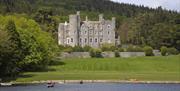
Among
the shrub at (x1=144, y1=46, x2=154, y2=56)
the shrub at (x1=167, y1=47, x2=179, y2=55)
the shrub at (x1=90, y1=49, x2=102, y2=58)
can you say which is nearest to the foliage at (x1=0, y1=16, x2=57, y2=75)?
the shrub at (x1=90, y1=49, x2=102, y2=58)

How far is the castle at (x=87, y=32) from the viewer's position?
162500 mm

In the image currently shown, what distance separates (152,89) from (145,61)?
159 feet

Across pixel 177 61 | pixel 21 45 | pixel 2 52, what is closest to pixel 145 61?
pixel 177 61

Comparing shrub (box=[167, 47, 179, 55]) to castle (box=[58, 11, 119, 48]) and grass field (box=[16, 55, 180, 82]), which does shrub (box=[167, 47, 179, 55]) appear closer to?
grass field (box=[16, 55, 180, 82])

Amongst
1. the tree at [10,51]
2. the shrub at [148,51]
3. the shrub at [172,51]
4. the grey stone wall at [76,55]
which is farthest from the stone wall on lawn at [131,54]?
the tree at [10,51]

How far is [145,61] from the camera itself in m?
118

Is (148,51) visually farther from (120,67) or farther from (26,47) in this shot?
(26,47)

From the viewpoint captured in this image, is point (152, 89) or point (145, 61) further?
point (145, 61)

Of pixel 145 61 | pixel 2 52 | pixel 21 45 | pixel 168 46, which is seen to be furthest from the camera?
pixel 168 46

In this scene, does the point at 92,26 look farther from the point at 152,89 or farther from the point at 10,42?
the point at 152,89

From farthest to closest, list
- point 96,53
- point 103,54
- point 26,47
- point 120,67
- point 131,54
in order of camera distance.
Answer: point 103,54 → point 131,54 → point 96,53 → point 120,67 → point 26,47

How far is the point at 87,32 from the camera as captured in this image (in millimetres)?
163125

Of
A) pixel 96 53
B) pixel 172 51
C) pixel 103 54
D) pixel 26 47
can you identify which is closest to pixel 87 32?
pixel 103 54

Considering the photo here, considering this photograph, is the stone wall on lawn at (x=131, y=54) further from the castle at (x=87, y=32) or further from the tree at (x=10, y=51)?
the tree at (x=10, y=51)
